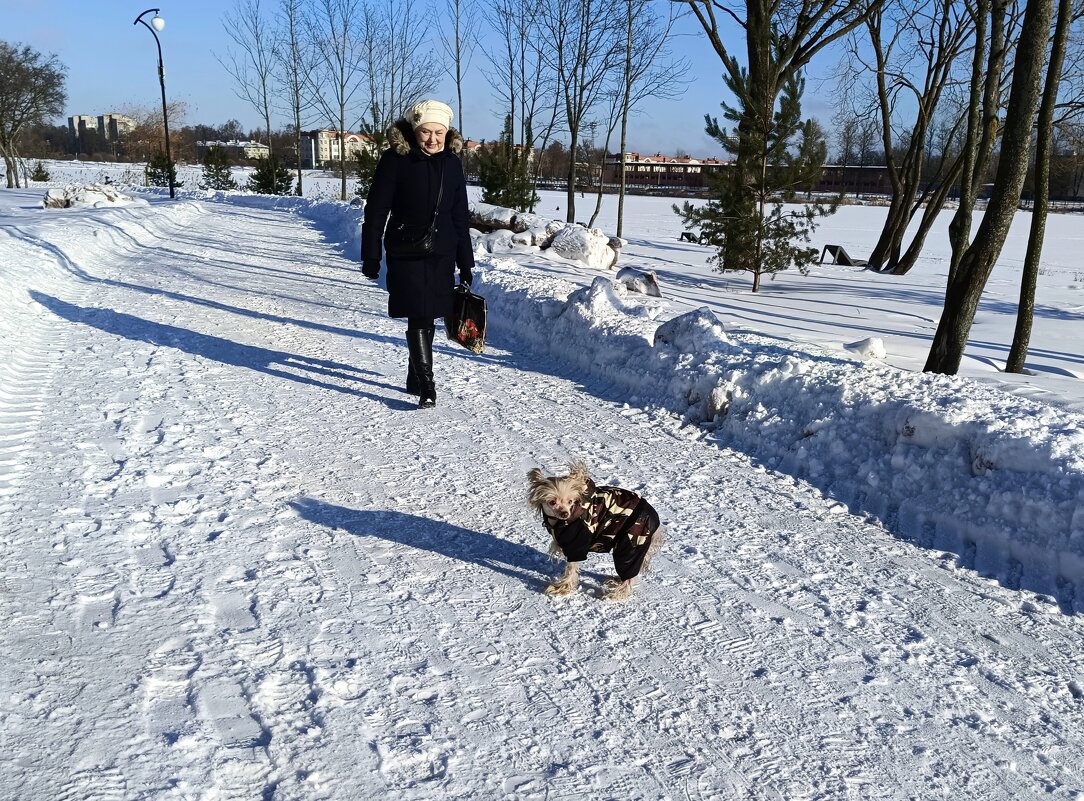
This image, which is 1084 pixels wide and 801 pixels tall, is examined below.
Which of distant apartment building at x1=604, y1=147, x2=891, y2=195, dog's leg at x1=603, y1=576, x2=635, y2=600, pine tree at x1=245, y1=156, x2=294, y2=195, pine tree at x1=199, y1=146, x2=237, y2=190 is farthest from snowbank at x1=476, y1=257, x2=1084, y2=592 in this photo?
distant apartment building at x1=604, y1=147, x2=891, y2=195

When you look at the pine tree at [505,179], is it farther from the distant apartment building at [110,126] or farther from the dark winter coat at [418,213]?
the distant apartment building at [110,126]

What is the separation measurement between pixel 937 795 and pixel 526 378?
16.4ft

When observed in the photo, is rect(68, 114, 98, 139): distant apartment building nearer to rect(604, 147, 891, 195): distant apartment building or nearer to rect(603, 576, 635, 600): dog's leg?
rect(604, 147, 891, 195): distant apartment building

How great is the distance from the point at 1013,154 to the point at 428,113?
4.50 m

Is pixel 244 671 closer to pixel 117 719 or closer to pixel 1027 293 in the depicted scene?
pixel 117 719

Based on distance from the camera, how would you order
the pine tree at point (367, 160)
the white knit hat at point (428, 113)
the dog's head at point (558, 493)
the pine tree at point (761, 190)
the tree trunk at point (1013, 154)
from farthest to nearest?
the pine tree at point (367, 160), the pine tree at point (761, 190), the tree trunk at point (1013, 154), the white knit hat at point (428, 113), the dog's head at point (558, 493)

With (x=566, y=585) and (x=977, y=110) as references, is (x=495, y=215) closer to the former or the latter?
(x=977, y=110)

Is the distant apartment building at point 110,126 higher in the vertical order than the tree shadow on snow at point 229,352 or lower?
higher

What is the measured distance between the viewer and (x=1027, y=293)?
8.35 metres

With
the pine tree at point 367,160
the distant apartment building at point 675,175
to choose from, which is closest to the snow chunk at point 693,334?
the pine tree at point 367,160

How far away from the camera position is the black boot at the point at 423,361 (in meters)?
5.73

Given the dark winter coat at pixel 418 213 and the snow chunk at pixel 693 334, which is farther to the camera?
the snow chunk at pixel 693 334

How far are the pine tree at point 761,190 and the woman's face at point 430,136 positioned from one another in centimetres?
1021

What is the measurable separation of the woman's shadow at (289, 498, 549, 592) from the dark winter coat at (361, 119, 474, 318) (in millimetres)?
1920
